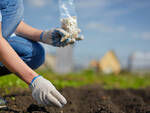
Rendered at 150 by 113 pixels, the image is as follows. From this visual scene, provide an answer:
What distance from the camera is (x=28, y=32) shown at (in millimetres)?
2418

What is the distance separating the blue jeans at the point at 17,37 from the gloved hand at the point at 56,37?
0.18 meters

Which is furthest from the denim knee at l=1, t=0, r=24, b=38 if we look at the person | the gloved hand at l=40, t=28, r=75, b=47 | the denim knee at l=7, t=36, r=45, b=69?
the gloved hand at l=40, t=28, r=75, b=47

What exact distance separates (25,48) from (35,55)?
159mm

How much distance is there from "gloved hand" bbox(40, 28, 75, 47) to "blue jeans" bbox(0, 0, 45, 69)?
180 millimetres

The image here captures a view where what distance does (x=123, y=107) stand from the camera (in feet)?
8.98

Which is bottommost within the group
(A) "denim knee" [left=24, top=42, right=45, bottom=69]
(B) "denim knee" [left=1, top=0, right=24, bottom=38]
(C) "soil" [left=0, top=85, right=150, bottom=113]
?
(C) "soil" [left=0, top=85, right=150, bottom=113]

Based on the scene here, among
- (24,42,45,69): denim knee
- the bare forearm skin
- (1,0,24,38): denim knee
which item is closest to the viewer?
the bare forearm skin

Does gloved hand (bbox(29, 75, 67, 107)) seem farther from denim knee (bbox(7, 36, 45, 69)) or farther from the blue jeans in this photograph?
denim knee (bbox(7, 36, 45, 69))

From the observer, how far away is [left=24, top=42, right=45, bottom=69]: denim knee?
7.94ft

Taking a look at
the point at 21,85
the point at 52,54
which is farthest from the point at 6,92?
the point at 52,54

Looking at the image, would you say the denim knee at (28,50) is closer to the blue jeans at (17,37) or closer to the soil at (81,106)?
the blue jeans at (17,37)

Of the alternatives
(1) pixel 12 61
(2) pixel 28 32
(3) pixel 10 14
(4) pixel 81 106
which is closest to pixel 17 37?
(2) pixel 28 32

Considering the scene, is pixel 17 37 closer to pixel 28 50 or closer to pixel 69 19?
pixel 28 50

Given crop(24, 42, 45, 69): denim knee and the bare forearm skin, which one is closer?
the bare forearm skin
